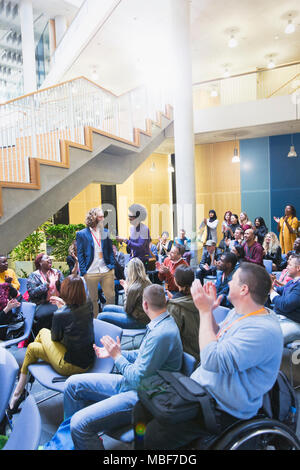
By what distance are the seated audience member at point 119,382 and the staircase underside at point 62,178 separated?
2.69 metres

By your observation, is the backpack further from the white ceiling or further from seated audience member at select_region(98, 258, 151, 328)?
the white ceiling

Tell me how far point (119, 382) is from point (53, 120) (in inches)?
170

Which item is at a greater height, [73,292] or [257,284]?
[257,284]

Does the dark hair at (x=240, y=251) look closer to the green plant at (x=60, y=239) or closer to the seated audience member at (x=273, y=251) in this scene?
the seated audience member at (x=273, y=251)

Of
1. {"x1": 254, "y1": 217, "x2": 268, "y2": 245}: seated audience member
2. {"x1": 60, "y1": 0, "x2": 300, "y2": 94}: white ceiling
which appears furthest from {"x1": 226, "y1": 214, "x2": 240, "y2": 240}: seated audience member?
{"x1": 60, "y1": 0, "x2": 300, "y2": 94}: white ceiling

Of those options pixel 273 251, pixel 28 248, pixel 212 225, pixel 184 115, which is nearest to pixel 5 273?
pixel 28 248

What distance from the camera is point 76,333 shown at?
2.54 metres

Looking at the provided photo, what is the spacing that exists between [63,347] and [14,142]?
337cm

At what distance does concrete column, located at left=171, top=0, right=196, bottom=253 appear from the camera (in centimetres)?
745

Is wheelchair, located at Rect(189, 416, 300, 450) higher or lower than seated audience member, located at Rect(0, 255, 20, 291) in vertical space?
lower

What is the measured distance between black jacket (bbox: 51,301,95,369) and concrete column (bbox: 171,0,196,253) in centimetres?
521

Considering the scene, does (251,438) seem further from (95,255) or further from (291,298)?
(95,255)

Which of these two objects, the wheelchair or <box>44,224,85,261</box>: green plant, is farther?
<box>44,224,85,261</box>: green plant

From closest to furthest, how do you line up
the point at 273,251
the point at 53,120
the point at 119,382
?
1. the point at 119,382
2. the point at 53,120
3. the point at 273,251
